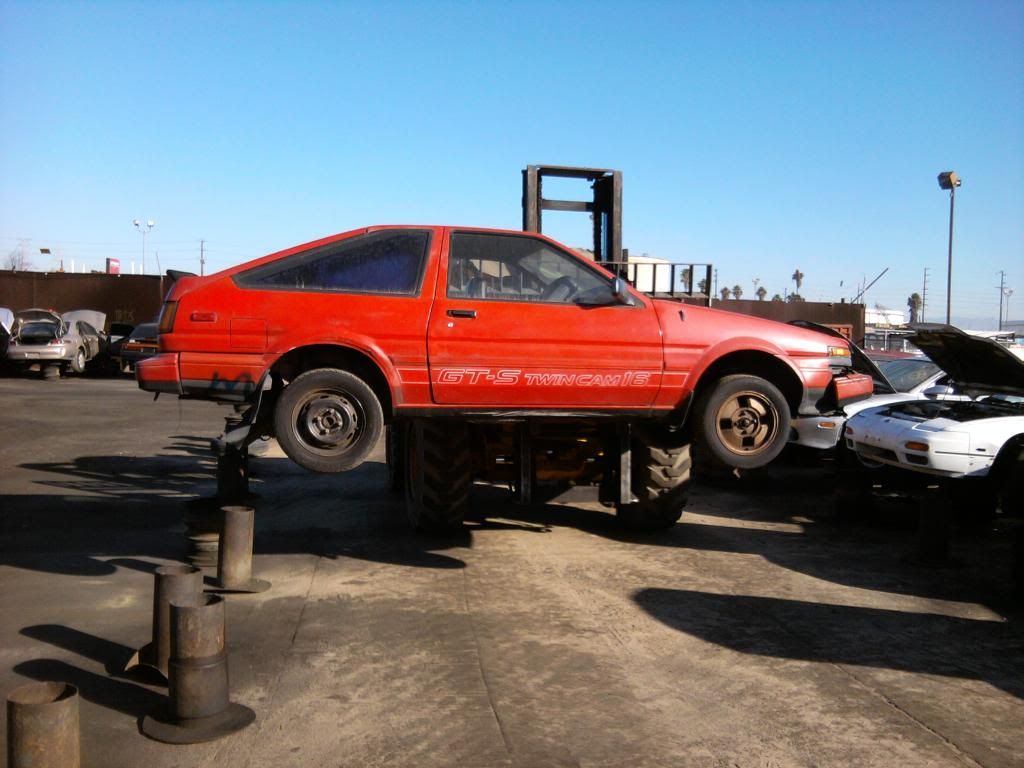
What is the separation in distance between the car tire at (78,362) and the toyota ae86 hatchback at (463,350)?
73.0 feet

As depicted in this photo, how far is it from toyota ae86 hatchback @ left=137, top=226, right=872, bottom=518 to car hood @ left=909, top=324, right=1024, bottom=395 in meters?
1.87

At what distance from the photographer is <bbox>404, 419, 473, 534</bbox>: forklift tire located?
736cm

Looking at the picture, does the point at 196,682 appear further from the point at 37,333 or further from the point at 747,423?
the point at 37,333

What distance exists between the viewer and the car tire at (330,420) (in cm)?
566

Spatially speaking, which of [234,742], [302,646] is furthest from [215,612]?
[302,646]

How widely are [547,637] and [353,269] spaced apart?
8.64ft

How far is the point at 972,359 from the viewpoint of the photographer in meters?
7.99

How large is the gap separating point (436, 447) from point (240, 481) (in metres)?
2.77

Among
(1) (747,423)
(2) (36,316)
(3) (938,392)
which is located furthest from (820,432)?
(2) (36,316)

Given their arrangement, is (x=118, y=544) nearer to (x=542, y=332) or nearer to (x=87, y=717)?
(x=87, y=717)

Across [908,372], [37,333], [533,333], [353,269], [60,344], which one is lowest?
[60,344]

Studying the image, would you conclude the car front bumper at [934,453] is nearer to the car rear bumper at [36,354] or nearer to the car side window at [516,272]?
the car side window at [516,272]

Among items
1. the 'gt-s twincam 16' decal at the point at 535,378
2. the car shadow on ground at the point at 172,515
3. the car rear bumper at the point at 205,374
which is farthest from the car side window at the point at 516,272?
the car shadow on ground at the point at 172,515

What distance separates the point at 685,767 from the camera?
12.7 feet
